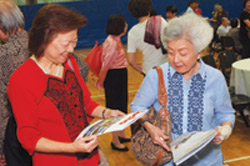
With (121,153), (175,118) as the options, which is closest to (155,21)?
(121,153)

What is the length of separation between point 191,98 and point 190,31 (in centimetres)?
40

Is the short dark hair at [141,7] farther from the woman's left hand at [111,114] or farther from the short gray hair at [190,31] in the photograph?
the woman's left hand at [111,114]

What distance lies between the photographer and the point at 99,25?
52.9 ft

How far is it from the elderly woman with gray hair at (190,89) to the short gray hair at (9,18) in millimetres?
972

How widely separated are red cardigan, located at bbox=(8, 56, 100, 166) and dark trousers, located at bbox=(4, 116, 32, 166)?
0.34 ft

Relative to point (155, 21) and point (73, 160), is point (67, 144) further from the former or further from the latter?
point (155, 21)

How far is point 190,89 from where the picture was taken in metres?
2.23

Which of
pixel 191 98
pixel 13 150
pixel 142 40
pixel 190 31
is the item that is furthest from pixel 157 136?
pixel 142 40

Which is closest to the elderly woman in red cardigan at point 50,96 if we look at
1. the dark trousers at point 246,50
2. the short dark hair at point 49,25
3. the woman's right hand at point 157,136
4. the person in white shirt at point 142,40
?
the short dark hair at point 49,25

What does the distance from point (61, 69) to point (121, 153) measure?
10.7 feet

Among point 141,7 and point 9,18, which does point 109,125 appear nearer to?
point 9,18

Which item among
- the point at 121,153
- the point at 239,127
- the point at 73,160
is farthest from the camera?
the point at 239,127

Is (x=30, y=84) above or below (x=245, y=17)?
above

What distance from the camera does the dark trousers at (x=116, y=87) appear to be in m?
4.86
